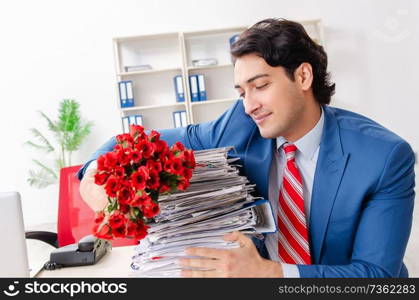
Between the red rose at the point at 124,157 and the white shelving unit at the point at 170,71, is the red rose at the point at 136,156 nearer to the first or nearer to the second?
the red rose at the point at 124,157

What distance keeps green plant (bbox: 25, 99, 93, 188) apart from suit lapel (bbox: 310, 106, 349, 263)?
12.6 ft

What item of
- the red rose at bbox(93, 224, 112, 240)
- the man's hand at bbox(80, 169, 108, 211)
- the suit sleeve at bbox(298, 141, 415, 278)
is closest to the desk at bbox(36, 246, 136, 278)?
the man's hand at bbox(80, 169, 108, 211)

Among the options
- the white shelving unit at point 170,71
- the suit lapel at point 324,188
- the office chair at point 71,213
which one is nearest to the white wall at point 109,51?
the white shelving unit at point 170,71

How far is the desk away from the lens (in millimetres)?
1305

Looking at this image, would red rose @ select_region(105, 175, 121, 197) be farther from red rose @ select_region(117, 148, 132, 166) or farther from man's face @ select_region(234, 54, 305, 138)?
man's face @ select_region(234, 54, 305, 138)

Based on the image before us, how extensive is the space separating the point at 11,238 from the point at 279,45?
2.91 feet

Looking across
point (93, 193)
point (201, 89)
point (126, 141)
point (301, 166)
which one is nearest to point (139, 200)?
point (126, 141)

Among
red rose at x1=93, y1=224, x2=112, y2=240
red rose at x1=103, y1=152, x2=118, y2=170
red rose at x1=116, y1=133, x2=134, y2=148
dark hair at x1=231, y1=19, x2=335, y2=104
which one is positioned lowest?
red rose at x1=93, y1=224, x2=112, y2=240

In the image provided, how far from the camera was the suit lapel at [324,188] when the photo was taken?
1176 millimetres

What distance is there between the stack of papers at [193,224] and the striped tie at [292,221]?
0.95 feet

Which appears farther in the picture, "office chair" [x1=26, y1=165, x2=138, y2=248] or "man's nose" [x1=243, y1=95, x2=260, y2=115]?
"office chair" [x1=26, y1=165, x2=138, y2=248]

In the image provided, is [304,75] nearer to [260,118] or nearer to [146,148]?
[260,118]

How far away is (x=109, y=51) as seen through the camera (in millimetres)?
4957

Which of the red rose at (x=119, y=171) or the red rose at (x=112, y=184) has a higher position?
the red rose at (x=119, y=171)
